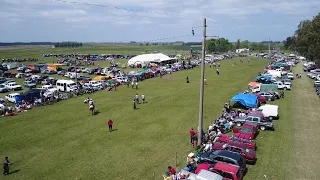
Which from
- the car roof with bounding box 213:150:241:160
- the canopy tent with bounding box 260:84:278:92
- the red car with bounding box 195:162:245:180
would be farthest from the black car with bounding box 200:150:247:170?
the canopy tent with bounding box 260:84:278:92

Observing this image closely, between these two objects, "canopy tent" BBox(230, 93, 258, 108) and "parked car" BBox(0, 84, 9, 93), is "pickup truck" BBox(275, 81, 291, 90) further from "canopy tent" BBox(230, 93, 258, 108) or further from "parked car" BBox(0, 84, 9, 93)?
"parked car" BBox(0, 84, 9, 93)

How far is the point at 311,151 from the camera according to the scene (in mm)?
19516

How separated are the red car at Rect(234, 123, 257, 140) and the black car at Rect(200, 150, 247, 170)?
419cm

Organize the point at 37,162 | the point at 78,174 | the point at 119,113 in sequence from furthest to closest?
the point at 119,113 → the point at 37,162 → the point at 78,174

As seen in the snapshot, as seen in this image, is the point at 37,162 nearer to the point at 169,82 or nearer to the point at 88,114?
the point at 88,114

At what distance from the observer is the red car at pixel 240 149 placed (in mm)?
17380

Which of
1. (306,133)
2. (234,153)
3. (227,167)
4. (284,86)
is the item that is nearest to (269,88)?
(284,86)

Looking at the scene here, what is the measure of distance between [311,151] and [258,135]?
4.27m

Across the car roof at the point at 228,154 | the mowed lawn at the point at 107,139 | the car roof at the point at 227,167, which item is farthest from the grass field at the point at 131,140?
the car roof at the point at 227,167

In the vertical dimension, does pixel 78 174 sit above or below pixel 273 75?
below

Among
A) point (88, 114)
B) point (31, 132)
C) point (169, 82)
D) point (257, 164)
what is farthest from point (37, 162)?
point (169, 82)

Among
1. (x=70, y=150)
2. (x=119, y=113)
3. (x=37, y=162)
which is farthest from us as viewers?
(x=119, y=113)

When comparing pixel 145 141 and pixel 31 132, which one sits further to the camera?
pixel 31 132

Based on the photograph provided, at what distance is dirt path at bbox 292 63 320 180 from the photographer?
1683 cm
